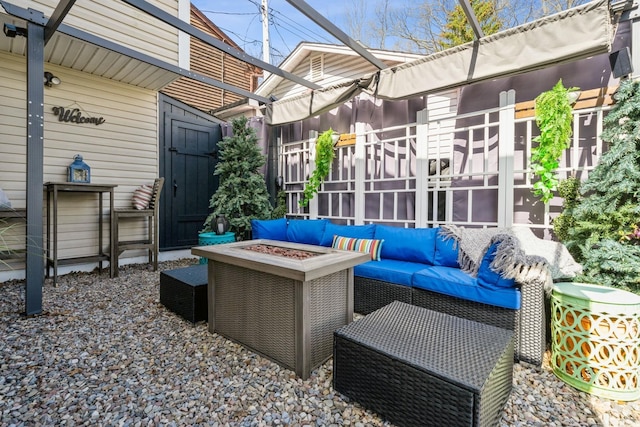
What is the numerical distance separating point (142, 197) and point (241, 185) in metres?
1.40

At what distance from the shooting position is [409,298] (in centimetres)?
259

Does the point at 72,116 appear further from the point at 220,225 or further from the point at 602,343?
the point at 602,343

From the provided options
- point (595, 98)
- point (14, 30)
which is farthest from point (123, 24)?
point (595, 98)

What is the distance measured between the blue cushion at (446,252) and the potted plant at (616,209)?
85 centimetres

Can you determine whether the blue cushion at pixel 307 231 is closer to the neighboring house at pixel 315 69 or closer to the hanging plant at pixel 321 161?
the hanging plant at pixel 321 161

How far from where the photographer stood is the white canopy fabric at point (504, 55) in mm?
2293

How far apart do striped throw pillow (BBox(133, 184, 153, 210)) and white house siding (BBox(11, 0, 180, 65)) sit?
1.89 metres

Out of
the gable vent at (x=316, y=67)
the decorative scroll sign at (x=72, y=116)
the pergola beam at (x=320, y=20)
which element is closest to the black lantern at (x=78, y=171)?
the decorative scroll sign at (x=72, y=116)

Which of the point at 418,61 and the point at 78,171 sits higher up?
the point at 418,61

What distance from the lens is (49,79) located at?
12.8ft

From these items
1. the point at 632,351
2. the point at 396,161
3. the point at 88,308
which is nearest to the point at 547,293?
the point at 632,351

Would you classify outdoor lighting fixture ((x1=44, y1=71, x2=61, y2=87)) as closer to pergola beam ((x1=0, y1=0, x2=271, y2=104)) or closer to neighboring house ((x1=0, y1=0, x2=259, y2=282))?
neighboring house ((x1=0, y1=0, x2=259, y2=282))

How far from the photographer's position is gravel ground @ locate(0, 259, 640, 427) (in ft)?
5.06

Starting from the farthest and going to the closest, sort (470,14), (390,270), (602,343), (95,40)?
(95,40) → (390,270) → (470,14) → (602,343)
